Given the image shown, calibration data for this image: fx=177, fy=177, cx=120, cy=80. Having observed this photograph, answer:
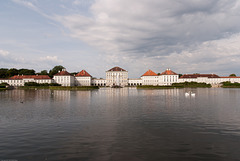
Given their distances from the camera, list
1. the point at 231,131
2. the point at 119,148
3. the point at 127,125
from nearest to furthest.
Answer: the point at 119,148
the point at 231,131
the point at 127,125

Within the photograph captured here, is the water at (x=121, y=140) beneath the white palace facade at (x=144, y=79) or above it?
beneath

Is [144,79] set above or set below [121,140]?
above

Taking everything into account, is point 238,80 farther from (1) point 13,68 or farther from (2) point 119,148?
(1) point 13,68

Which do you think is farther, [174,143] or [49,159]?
[174,143]

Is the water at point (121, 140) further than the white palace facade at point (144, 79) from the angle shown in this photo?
No

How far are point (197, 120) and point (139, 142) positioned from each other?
25.5 ft

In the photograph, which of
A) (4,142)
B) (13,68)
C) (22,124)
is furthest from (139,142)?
(13,68)

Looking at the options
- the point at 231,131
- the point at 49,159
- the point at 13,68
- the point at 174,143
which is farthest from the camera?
the point at 13,68

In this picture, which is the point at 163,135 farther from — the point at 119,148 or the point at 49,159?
the point at 49,159

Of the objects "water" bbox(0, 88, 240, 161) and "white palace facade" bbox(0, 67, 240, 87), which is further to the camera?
"white palace facade" bbox(0, 67, 240, 87)

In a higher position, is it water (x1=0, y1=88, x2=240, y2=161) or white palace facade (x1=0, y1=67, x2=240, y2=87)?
white palace facade (x1=0, y1=67, x2=240, y2=87)

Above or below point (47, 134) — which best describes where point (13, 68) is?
above

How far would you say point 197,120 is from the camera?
15.4 m

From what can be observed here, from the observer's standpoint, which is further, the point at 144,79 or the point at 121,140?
the point at 144,79
